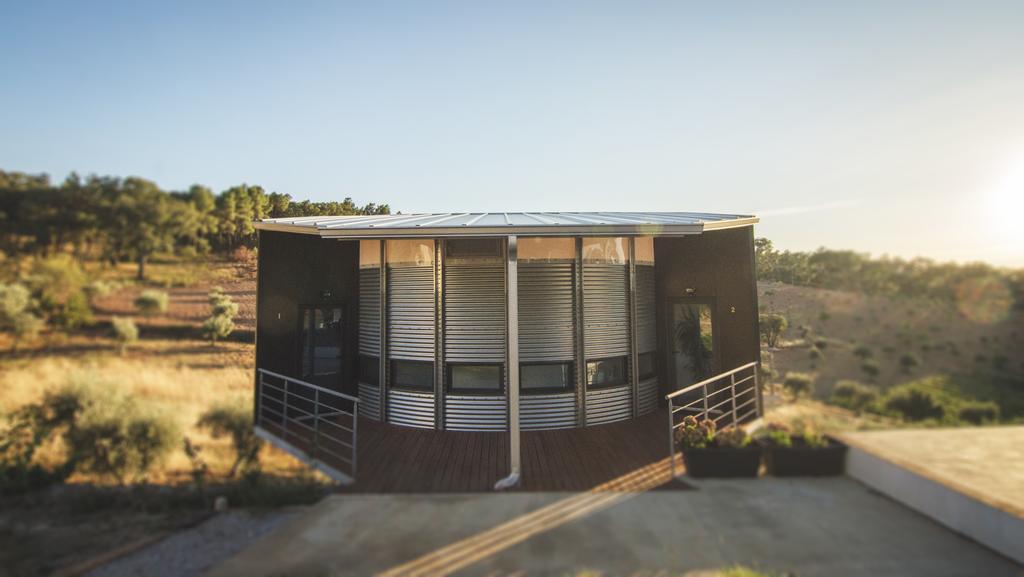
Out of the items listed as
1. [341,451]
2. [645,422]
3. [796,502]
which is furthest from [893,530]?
[341,451]

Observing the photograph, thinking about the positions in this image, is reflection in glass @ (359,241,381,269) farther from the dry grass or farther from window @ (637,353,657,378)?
window @ (637,353,657,378)

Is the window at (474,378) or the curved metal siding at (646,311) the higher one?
the curved metal siding at (646,311)

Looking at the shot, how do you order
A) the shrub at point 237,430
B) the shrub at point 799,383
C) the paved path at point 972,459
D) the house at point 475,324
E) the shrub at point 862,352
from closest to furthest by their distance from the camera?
the paved path at point 972,459 < the shrub at point 862,352 < the shrub at point 237,430 < the shrub at point 799,383 < the house at point 475,324

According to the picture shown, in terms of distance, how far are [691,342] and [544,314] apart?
10.1ft

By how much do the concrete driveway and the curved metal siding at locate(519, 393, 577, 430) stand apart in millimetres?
2366

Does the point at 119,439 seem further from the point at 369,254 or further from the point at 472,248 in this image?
the point at 472,248

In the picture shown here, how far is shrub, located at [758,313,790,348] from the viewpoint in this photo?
7.35 metres

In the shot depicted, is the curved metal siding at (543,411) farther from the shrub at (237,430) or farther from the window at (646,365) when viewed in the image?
Answer: the shrub at (237,430)

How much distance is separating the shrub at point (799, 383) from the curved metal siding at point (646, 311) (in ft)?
7.76

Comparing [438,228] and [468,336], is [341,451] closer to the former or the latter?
[468,336]

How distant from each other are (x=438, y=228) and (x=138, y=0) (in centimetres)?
450

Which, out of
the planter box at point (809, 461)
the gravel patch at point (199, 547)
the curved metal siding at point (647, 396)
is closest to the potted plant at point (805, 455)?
the planter box at point (809, 461)

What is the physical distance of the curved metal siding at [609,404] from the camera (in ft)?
25.8

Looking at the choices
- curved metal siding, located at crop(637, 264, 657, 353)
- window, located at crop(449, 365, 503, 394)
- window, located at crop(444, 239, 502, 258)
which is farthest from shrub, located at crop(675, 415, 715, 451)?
window, located at crop(444, 239, 502, 258)
